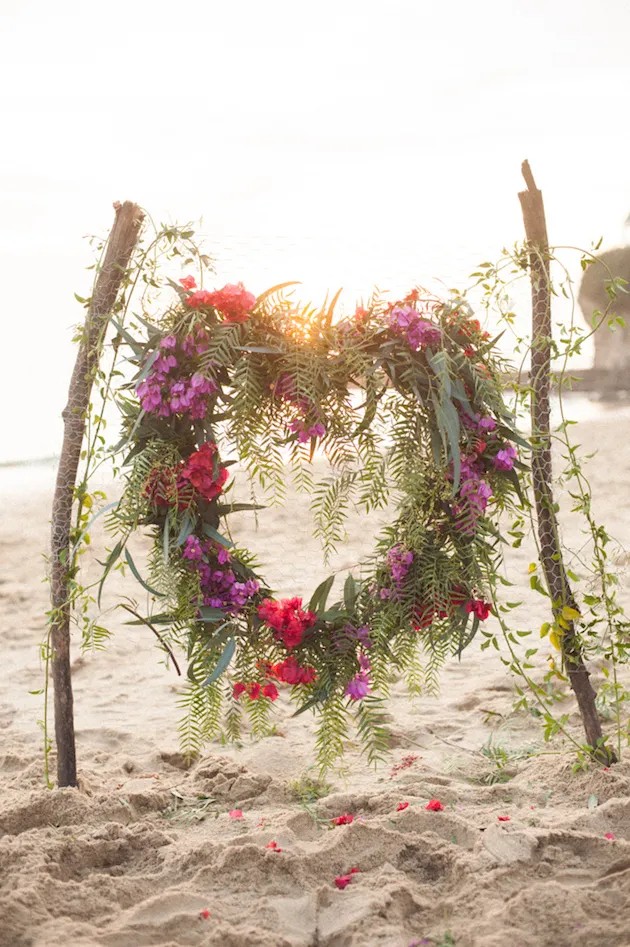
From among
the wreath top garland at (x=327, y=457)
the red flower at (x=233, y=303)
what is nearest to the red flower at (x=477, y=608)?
the wreath top garland at (x=327, y=457)

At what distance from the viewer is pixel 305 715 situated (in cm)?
296

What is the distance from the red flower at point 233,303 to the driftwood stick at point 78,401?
A: 0.27 m

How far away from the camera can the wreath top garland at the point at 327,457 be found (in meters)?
2.03

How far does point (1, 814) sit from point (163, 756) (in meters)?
0.57

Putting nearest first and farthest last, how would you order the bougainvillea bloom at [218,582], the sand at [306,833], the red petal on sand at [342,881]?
the sand at [306,833]
the red petal on sand at [342,881]
the bougainvillea bloom at [218,582]

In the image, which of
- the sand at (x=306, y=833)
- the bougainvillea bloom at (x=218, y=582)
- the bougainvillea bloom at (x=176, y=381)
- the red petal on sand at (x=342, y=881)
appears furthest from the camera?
the bougainvillea bloom at (x=218, y=582)

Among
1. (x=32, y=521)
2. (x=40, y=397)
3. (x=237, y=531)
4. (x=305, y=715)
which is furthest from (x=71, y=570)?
(x=40, y=397)

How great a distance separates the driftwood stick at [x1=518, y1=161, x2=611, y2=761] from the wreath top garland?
0.42ft

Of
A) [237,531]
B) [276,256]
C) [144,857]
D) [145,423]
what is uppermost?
[276,256]

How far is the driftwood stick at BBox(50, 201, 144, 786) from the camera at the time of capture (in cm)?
221

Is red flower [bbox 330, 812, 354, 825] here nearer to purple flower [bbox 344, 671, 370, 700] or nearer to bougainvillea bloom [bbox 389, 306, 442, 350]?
purple flower [bbox 344, 671, 370, 700]

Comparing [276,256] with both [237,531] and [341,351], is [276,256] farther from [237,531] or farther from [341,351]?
[237,531]

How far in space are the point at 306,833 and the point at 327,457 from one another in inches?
31.0

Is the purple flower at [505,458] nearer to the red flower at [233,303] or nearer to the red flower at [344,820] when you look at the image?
the red flower at [233,303]
